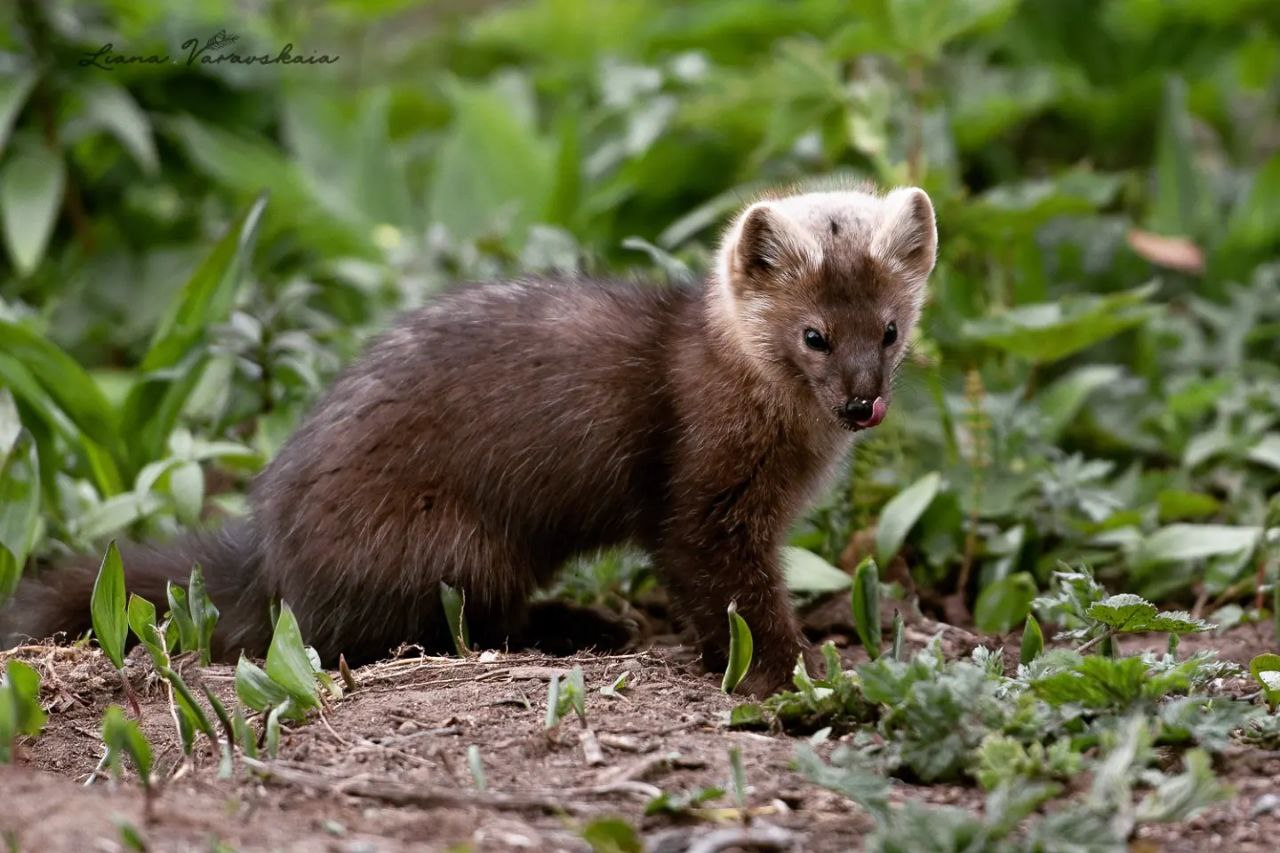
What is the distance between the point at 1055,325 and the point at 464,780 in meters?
3.61

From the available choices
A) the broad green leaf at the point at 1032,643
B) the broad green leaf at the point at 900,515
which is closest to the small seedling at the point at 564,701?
the broad green leaf at the point at 1032,643

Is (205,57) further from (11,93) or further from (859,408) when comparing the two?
(859,408)

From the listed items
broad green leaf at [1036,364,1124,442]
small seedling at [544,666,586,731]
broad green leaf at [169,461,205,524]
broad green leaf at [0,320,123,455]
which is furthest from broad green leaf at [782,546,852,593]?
broad green leaf at [0,320,123,455]

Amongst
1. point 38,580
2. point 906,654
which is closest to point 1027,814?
point 906,654

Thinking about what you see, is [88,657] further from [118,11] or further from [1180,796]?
[118,11]

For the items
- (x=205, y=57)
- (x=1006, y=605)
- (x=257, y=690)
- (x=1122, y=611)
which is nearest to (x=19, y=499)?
(x=257, y=690)

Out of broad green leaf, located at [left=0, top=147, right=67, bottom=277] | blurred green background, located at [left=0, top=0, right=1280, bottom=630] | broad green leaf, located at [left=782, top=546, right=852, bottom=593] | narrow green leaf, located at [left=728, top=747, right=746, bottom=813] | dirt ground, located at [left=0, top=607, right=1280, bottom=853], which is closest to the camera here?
dirt ground, located at [left=0, top=607, right=1280, bottom=853]

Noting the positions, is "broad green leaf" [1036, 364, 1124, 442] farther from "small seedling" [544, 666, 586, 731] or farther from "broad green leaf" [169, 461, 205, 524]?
"broad green leaf" [169, 461, 205, 524]

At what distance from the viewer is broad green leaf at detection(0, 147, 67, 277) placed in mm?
7797

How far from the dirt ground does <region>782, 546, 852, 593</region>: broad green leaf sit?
3.29ft

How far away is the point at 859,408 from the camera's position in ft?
15.9

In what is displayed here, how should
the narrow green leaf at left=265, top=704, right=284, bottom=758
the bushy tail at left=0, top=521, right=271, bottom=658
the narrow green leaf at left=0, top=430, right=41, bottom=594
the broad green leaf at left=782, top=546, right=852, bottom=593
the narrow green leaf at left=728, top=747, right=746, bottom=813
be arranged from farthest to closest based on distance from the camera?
the broad green leaf at left=782, top=546, right=852, bottom=593 → the narrow green leaf at left=0, top=430, right=41, bottom=594 → the bushy tail at left=0, top=521, right=271, bottom=658 → the narrow green leaf at left=265, top=704, right=284, bottom=758 → the narrow green leaf at left=728, top=747, right=746, bottom=813

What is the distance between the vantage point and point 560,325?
5422 mm

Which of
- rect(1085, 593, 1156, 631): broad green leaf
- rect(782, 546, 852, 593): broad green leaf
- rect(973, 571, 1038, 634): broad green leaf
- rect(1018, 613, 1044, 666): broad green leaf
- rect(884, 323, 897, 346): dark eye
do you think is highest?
rect(884, 323, 897, 346): dark eye
